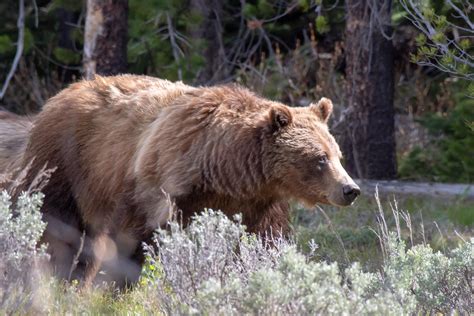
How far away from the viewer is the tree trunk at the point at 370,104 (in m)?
11.2

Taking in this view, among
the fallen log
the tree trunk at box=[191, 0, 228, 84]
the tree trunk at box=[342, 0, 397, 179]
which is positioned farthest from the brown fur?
the tree trunk at box=[191, 0, 228, 84]

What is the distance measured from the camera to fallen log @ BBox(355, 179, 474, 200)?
10242 millimetres

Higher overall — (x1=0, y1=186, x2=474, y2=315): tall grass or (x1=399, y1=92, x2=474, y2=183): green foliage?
(x1=0, y1=186, x2=474, y2=315): tall grass

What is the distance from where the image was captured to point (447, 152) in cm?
1206

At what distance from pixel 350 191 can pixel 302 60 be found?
8.45 m

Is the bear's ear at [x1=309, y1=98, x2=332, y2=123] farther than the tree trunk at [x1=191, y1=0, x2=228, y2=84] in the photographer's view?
No

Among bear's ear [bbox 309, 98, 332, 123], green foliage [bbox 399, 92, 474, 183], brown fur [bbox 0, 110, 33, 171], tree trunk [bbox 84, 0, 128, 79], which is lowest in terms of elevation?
green foliage [bbox 399, 92, 474, 183]

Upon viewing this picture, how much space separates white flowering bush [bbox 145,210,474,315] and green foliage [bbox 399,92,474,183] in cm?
662

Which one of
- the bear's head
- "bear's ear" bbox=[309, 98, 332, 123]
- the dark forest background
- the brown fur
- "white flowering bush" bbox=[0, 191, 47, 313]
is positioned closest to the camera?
"white flowering bush" bbox=[0, 191, 47, 313]

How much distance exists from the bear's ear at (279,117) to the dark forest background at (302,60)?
108 inches

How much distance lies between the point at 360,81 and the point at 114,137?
515 centimetres

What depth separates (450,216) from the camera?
917 centimetres

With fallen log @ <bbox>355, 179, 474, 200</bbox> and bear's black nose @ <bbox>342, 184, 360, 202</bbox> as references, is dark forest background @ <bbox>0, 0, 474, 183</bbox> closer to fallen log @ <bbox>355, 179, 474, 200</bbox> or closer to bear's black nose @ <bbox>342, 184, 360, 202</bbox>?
fallen log @ <bbox>355, 179, 474, 200</bbox>

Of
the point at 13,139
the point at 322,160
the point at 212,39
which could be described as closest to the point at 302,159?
the point at 322,160
